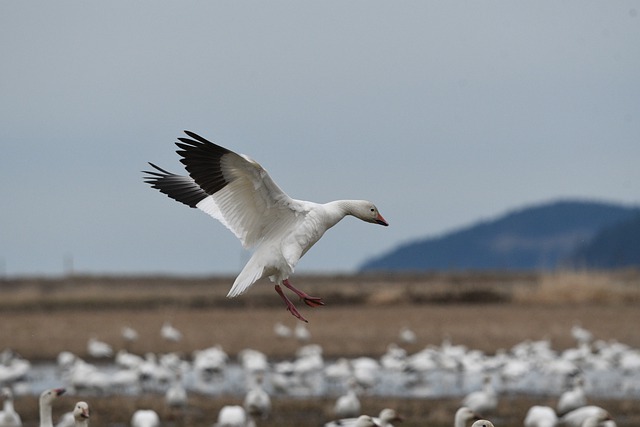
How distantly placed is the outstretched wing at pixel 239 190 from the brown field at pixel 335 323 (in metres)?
6.99

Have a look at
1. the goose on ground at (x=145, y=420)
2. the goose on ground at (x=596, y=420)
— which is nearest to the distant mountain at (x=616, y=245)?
the goose on ground at (x=145, y=420)

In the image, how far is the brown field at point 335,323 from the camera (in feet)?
→ 52.4

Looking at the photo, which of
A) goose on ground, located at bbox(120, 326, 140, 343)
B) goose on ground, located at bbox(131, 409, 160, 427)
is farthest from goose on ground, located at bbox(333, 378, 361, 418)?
goose on ground, located at bbox(120, 326, 140, 343)

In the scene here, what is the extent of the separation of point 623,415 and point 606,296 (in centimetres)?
1880

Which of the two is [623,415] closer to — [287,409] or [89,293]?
[287,409]

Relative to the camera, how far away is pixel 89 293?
38406 mm

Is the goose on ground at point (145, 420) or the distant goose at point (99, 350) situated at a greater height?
the distant goose at point (99, 350)

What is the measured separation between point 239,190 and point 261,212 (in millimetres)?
192

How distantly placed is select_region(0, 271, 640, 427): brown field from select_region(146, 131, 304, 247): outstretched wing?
699cm

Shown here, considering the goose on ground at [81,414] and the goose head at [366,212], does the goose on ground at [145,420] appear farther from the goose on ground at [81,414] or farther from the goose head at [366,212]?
the goose head at [366,212]

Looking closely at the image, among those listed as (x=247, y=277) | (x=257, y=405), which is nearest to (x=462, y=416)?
(x=247, y=277)

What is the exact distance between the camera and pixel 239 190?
7.45 meters

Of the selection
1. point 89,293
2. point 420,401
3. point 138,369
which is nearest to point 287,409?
point 420,401

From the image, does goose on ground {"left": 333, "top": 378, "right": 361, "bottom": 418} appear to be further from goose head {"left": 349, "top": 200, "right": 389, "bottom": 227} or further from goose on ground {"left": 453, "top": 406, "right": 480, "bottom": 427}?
goose head {"left": 349, "top": 200, "right": 389, "bottom": 227}
